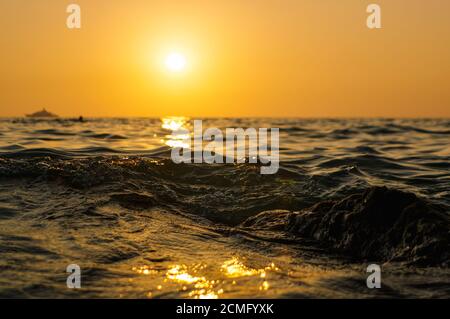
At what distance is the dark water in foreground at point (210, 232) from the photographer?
4.10 m

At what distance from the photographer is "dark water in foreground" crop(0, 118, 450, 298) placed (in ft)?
13.4

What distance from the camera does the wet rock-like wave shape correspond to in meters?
5.23

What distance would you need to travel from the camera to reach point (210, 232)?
6.50 metres

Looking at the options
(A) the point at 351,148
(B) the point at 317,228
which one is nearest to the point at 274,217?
(B) the point at 317,228

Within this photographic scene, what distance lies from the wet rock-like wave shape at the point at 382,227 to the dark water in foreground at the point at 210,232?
0.05 feet

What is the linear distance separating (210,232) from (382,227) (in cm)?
231

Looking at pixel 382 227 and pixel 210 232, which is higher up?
pixel 382 227

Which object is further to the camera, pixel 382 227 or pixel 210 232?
pixel 210 232

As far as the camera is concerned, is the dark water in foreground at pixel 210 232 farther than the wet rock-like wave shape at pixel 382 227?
No

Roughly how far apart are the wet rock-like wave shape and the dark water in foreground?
15 millimetres

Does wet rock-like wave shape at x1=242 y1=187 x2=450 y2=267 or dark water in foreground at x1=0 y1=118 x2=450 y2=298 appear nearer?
dark water in foreground at x1=0 y1=118 x2=450 y2=298

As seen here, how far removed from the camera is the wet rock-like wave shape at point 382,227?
5234 mm

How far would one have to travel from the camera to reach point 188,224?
6906 mm
